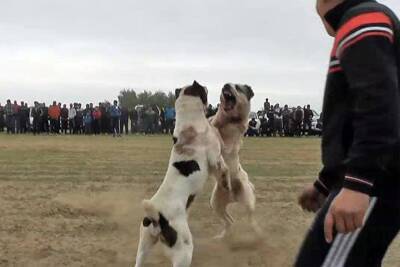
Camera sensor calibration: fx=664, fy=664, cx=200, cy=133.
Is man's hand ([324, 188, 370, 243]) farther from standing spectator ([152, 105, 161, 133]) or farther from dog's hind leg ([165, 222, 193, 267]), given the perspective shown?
standing spectator ([152, 105, 161, 133])

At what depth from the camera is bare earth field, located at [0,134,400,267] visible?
7070mm

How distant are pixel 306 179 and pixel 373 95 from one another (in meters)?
12.1

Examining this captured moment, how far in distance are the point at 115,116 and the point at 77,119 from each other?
8.21 feet

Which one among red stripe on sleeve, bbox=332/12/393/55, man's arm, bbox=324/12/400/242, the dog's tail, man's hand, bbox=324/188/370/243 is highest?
red stripe on sleeve, bbox=332/12/393/55

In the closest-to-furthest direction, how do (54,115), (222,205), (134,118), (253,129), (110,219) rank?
(222,205)
(110,219)
(54,115)
(253,129)
(134,118)

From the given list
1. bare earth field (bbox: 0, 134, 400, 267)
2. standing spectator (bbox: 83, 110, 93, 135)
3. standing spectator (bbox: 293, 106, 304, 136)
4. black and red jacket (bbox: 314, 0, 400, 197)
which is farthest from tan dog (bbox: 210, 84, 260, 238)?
standing spectator (bbox: 293, 106, 304, 136)

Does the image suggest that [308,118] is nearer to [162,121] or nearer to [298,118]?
[298,118]

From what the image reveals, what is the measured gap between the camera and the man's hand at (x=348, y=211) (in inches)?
103

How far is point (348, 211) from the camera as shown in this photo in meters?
2.62

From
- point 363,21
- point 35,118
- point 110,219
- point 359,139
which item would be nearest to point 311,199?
point 359,139

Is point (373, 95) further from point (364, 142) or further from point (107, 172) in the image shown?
point (107, 172)

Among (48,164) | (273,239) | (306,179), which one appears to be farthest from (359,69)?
(48,164)

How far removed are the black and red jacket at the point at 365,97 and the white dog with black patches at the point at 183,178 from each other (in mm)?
3079

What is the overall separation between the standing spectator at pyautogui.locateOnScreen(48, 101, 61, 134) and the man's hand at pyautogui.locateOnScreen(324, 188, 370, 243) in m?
35.4
